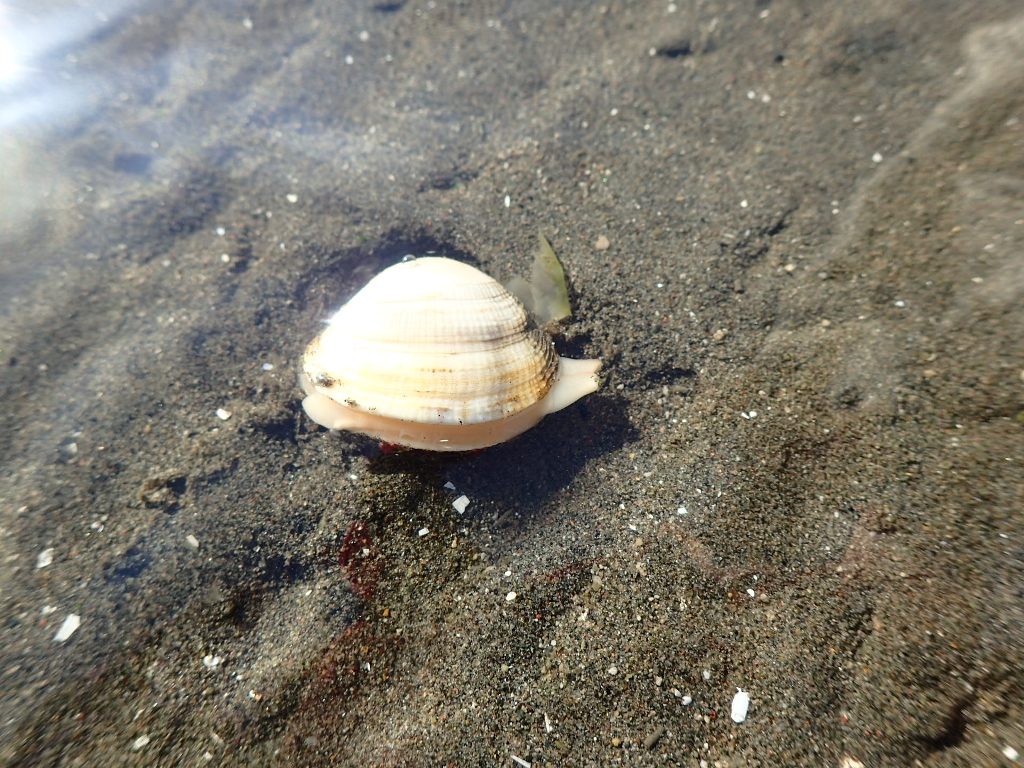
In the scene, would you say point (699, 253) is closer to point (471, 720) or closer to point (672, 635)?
point (672, 635)

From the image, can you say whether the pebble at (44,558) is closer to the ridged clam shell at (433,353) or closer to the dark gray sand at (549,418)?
the dark gray sand at (549,418)

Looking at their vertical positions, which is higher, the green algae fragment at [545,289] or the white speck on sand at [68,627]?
the green algae fragment at [545,289]

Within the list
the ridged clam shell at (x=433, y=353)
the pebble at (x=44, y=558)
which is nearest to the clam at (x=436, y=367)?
the ridged clam shell at (x=433, y=353)

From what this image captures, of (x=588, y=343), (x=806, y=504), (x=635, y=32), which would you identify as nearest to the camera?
(x=806, y=504)

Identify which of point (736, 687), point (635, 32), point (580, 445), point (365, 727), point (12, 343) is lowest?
point (365, 727)

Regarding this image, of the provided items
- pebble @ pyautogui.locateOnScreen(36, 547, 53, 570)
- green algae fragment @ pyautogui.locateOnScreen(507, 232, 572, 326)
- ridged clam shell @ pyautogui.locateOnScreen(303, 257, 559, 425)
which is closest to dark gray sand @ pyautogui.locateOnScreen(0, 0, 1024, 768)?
pebble @ pyautogui.locateOnScreen(36, 547, 53, 570)

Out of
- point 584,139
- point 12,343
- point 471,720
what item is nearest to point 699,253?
point 584,139
